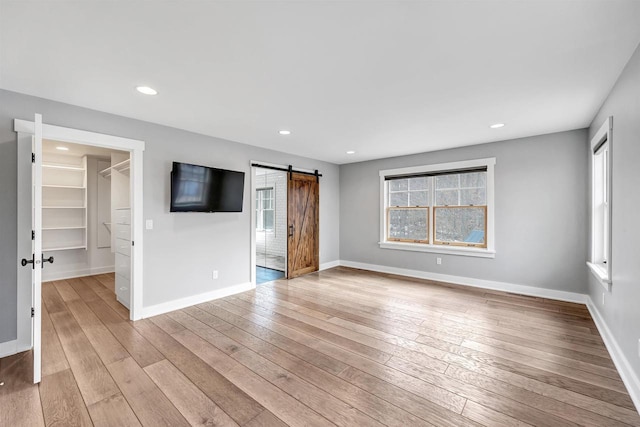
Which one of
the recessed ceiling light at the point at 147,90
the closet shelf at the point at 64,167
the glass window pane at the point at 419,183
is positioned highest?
the recessed ceiling light at the point at 147,90

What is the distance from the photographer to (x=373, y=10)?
1.60 metres

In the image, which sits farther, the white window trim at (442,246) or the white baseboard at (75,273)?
the white baseboard at (75,273)

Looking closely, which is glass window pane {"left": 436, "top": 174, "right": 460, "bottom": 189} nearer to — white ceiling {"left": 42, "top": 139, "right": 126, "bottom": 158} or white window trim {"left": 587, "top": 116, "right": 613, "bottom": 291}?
white window trim {"left": 587, "top": 116, "right": 613, "bottom": 291}

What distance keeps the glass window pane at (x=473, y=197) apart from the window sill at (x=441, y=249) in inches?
32.2

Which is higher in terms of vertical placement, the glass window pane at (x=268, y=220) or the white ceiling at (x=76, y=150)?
the white ceiling at (x=76, y=150)

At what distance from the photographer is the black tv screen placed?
368 cm

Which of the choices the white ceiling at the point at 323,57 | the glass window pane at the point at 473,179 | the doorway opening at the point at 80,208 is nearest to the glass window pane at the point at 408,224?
the glass window pane at the point at 473,179

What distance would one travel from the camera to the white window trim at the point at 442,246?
184 inches

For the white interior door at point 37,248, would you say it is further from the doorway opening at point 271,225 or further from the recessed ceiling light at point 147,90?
the doorway opening at point 271,225

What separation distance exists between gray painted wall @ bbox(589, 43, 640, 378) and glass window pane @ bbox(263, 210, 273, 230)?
5584mm

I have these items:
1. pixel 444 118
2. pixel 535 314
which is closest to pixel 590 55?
pixel 444 118

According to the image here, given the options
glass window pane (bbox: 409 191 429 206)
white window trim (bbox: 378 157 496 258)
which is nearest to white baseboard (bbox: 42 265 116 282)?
white window trim (bbox: 378 157 496 258)

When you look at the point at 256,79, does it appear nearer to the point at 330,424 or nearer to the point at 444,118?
the point at 444,118

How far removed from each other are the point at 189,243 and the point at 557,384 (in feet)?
13.8
